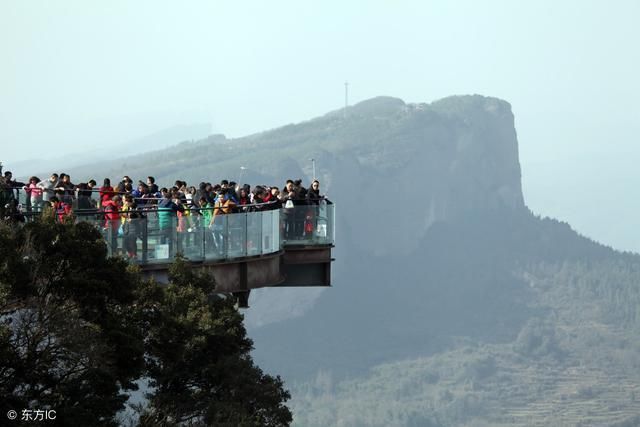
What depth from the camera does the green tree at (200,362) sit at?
169 ft

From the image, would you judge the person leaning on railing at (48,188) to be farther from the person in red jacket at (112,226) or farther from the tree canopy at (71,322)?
the tree canopy at (71,322)

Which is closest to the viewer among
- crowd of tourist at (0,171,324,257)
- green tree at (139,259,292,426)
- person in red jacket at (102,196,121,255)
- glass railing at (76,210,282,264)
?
person in red jacket at (102,196,121,255)

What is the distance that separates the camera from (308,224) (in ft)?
191

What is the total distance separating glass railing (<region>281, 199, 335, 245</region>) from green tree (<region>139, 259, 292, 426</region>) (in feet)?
10.2

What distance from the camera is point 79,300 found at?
1567 inches

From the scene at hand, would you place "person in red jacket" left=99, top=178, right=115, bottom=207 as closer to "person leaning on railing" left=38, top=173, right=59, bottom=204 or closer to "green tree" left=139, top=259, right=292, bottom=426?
"person leaning on railing" left=38, top=173, right=59, bottom=204

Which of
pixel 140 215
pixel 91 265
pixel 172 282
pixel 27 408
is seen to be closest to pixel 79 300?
pixel 91 265

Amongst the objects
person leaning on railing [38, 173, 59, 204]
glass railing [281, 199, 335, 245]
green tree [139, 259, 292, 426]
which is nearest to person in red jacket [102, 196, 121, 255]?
person leaning on railing [38, 173, 59, 204]

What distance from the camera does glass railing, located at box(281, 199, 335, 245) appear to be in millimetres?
57406

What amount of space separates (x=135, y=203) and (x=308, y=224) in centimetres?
1023

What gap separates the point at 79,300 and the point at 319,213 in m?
19.7

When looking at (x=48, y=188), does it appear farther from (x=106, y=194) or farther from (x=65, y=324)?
(x=65, y=324)

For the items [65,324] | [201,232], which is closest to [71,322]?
[65,324]

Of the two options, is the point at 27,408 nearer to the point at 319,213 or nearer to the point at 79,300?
the point at 79,300
